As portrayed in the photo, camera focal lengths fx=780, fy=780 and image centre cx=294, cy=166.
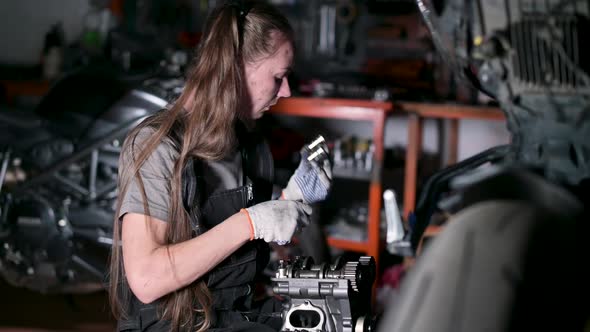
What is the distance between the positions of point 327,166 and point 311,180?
0.17ft

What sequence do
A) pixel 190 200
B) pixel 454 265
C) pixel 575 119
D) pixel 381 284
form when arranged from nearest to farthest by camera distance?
pixel 454 265, pixel 575 119, pixel 190 200, pixel 381 284

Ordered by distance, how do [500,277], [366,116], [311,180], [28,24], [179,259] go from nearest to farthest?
[500,277]
[179,259]
[311,180]
[366,116]
[28,24]

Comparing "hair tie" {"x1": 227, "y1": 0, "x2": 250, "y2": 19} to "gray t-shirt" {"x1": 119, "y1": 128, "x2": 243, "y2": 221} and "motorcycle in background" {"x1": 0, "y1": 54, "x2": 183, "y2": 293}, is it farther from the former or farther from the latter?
"motorcycle in background" {"x1": 0, "y1": 54, "x2": 183, "y2": 293}

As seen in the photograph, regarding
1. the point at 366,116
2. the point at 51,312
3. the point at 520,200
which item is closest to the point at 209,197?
the point at 520,200

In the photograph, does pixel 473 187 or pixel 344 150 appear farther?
pixel 344 150

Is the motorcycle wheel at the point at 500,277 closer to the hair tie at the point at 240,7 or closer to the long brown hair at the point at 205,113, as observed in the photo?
the long brown hair at the point at 205,113

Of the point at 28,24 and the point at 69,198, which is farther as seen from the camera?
the point at 28,24

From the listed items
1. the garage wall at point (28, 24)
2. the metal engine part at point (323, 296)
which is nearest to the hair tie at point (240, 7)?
the metal engine part at point (323, 296)

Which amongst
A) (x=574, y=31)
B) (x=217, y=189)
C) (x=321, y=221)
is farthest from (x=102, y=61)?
(x=574, y=31)

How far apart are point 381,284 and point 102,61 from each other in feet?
5.05

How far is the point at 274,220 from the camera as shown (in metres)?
1.51

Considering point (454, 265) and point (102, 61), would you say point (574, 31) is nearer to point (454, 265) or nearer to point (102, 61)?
point (454, 265)

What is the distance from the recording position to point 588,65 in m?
1.36

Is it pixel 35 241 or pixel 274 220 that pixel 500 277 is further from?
pixel 35 241
